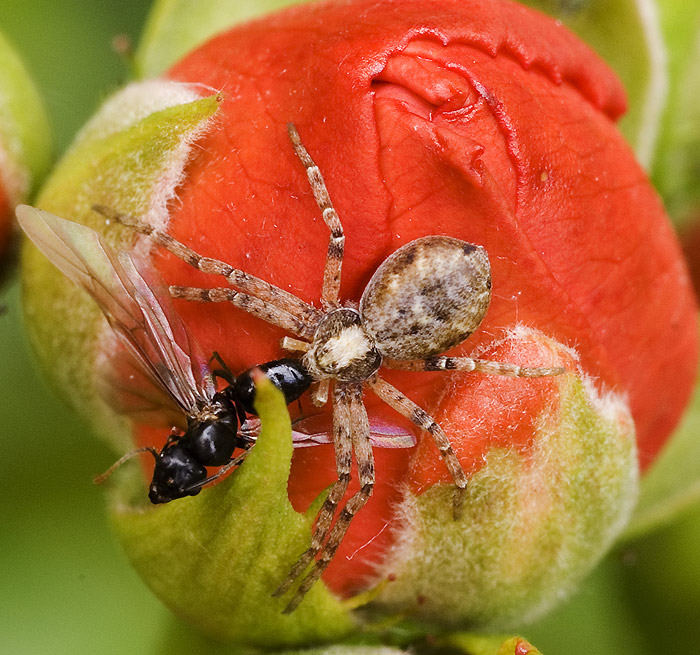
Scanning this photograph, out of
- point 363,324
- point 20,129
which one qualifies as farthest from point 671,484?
point 20,129

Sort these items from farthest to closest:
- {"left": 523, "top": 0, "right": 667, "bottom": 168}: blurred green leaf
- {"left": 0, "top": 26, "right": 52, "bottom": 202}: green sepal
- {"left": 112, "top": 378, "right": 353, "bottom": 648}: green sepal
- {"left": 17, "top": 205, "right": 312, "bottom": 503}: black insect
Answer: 1. {"left": 523, "top": 0, "right": 667, "bottom": 168}: blurred green leaf
2. {"left": 0, "top": 26, "right": 52, "bottom": 202}: green sepal
3. {"left": 17, "top": 205, "right": 312, "bottom": 503}: black insect
4. {"left": 112, "top": 378, "right": 353, "bottom": 648}: green sepal

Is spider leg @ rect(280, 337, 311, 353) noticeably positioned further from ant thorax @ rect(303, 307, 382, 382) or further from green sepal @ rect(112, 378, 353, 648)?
green sepal @ rect(112, 378, 353, 648)

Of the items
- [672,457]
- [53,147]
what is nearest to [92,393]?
[53,147]

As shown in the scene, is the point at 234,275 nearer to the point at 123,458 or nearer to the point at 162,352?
the point at 162,352

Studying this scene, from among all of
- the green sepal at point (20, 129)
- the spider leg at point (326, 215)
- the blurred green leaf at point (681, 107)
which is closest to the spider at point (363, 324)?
the spider leg at point (326, 215)

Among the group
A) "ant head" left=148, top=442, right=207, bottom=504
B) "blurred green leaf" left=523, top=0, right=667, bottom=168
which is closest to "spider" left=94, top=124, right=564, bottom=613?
"ant head" left=148, top=442, right=207, bottom=504

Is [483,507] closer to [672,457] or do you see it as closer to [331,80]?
[331,80]
